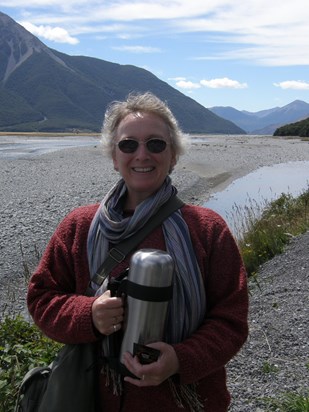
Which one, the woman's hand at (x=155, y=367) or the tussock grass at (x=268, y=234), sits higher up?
the woman's hand at (x=155, y=367)

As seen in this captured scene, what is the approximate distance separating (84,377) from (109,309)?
1.13 ft

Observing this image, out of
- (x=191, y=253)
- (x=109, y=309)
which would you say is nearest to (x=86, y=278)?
(x=109, y=309)

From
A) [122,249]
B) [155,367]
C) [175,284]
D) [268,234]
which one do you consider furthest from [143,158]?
[268,234]

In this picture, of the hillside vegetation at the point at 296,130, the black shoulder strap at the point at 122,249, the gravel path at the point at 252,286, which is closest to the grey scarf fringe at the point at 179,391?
the black shoulder strap at the point at 122,249

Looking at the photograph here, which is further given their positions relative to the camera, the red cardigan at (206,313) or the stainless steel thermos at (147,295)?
the red cardigan at (206,313)

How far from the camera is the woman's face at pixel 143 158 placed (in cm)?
265

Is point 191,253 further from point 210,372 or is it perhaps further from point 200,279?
point 210,372

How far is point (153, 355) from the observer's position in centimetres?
227

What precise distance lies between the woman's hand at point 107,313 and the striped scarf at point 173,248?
0.14m

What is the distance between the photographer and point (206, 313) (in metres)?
2.52

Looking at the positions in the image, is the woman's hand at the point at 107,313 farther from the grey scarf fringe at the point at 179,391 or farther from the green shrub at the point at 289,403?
the green shrub at the point at 289,403

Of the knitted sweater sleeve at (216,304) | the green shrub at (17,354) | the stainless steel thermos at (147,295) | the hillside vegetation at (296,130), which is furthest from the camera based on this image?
the hillside vegetation at (296,130)

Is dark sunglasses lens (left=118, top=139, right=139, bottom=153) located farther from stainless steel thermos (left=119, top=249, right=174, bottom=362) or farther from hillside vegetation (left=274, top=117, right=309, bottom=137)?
hillside vegetation (left=274, top=117, right=309, bottom=137)

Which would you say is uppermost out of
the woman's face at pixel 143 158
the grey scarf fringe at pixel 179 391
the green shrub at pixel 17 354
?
the woman's face at pixel 143 158
